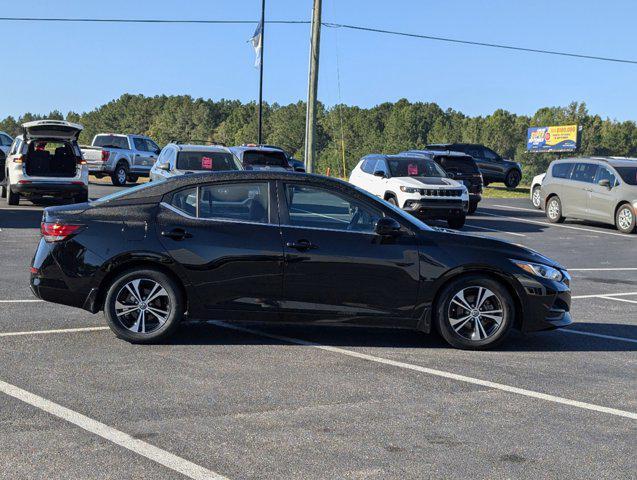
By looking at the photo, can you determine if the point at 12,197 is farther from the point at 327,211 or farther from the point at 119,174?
the point at 327,211

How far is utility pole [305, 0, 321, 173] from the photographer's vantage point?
76.4 feet

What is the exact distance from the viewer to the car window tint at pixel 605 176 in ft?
69.9

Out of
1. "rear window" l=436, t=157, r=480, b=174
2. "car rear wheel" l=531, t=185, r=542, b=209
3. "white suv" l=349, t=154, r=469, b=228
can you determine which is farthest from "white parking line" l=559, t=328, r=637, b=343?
"car rear wheel" l=531, t=185, r=542, b=209

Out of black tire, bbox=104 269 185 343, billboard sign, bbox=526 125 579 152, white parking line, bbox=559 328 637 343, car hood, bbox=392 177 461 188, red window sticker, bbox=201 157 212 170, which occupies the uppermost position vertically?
billboard sign, bbox=526 125 579 152

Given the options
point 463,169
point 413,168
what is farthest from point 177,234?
point 463,169

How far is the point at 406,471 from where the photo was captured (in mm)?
4422

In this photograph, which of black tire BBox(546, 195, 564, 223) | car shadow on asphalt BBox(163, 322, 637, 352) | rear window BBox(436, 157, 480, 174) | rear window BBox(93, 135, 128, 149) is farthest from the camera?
rear window BBox(93, 135, 128, 149)

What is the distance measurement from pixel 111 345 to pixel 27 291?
10.1ft

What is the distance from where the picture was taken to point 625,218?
20.8m

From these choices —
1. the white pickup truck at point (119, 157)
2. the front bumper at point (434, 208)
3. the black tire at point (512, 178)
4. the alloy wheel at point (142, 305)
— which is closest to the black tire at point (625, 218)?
the front bumper at point (434, 208)

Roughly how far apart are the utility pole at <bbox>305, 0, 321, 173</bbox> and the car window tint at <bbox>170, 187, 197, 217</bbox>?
613 inches

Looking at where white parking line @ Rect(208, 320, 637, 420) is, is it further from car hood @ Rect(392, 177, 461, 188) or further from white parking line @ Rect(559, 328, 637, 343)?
car hood @ Rect(392, 177, 461, 188)

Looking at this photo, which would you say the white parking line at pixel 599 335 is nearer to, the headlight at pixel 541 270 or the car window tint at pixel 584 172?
the headlight at pixel 541 270

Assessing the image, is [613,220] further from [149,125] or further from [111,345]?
[149,125]
